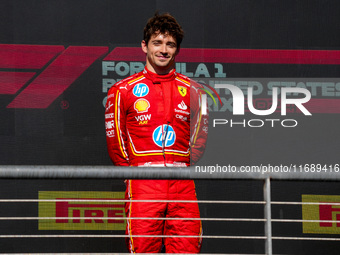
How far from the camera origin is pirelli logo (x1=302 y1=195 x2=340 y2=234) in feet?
9.91

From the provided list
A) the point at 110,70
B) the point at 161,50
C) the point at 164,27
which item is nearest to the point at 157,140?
the point at 161,50

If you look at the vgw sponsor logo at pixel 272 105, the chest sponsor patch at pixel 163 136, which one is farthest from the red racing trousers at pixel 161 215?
the vgw sponsor logo at pixel 272 105

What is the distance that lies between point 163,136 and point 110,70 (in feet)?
3.07

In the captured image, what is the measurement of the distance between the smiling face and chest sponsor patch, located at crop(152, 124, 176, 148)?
303 mm

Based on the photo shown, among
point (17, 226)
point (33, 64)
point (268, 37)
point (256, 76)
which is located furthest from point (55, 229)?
point (268, 37)

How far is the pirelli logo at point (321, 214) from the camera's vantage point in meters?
3.02

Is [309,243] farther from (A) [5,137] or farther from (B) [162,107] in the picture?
(A) [5,137]

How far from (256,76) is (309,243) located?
3.71 ft

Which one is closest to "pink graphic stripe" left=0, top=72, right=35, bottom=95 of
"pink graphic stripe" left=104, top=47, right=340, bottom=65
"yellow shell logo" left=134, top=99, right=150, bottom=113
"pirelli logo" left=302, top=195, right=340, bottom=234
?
"pink graphic stripe" left=104, top=47, right=340, bottom=65

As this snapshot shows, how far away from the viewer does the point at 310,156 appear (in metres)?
3.05

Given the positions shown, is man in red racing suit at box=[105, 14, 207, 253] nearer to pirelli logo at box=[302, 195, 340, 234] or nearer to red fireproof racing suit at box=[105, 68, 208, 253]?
red fireproof racing suit at box=[105, 68, 208, 253]

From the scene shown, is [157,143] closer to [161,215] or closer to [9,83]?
[161,215]

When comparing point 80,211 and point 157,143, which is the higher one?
point 157,143

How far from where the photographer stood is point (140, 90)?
2354 mm
